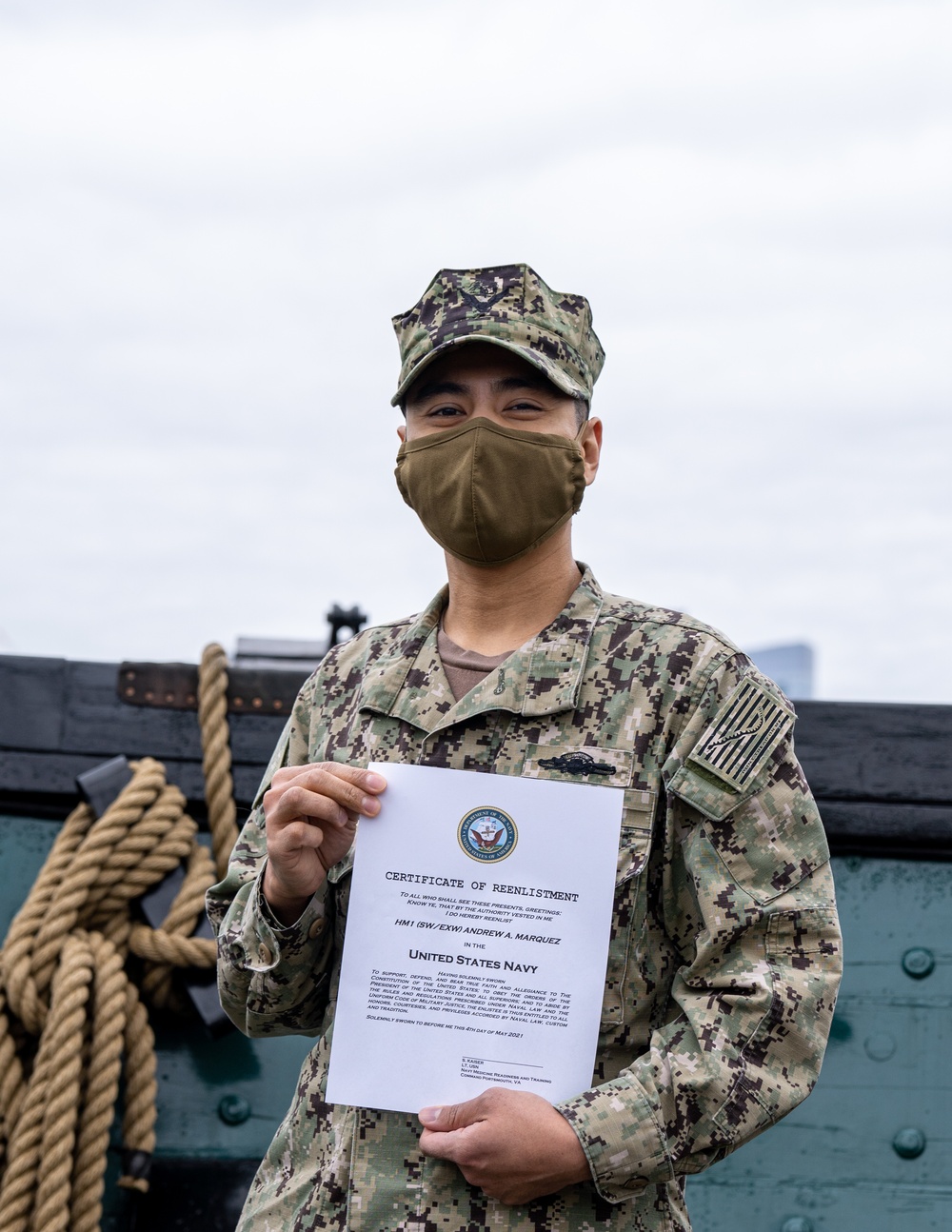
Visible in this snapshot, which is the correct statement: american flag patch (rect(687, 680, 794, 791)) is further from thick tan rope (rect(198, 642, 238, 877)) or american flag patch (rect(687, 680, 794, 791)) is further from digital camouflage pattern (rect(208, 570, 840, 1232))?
thick tan rope (rect(198, 642, 238, 877))

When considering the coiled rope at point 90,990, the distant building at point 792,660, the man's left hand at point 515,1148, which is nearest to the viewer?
the man's left hand at point 515,1148

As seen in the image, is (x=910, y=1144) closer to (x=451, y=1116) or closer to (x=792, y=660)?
(x=451, y=1116)

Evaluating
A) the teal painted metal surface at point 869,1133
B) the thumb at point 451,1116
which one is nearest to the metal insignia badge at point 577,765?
the thumb at point 451,1116

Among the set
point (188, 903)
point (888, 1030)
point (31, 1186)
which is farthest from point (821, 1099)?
point (31, 1186)

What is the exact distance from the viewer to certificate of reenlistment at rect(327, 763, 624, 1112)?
4.78 ft

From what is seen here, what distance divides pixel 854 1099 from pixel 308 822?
151 centimetres

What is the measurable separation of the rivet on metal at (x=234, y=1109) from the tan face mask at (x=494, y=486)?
1.49 metres

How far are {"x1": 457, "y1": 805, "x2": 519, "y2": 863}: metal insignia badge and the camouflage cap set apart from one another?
19.8 inches

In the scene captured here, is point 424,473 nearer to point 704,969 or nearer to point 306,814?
point 306,814

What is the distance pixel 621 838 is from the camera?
4.91ft

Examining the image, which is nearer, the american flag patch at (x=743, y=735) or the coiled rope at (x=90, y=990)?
the american flag patch at (x=743, y=735)

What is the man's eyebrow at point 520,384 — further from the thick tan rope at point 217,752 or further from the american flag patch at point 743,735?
the thick tan rope at point 217,752

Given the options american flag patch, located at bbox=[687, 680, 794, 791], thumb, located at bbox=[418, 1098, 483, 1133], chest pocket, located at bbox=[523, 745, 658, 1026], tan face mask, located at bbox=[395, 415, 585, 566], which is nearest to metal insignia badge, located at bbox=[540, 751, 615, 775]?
chest pocket, located at bbox=[523, 745, 658, 1026]

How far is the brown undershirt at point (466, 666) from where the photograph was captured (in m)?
1.66
